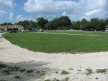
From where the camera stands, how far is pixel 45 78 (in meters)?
5.18

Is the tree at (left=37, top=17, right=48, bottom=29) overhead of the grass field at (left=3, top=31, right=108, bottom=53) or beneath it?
overhead

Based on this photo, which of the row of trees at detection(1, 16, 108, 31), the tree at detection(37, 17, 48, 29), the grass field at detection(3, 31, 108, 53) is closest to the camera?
the grass field at detection(3, 31, 108, 53)

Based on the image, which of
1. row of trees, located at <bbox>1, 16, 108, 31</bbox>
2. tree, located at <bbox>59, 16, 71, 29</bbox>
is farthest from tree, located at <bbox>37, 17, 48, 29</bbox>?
tree, located at <bbox>59, 16, 71, 29</bbox>

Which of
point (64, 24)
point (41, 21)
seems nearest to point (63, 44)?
point (64, 24)

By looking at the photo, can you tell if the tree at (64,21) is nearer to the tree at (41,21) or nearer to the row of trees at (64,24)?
the row of trees at (64,24)

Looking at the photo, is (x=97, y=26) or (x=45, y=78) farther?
(x=97, y=26)

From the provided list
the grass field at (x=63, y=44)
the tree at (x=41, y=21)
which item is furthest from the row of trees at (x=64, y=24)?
the grass field at (x=63, y=44)

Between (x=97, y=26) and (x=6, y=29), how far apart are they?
76390 mm

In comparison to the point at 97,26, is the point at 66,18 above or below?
above

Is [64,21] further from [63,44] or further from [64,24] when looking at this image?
[63,44]

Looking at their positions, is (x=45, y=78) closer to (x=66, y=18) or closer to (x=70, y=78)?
(x=70, y=78)

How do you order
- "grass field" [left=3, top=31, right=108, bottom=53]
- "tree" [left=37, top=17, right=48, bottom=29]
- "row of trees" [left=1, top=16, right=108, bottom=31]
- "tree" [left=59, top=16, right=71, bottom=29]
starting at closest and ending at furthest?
1. "grass field" [left=3, top=31, right=108, bottom=53]
2. "row of trees" [left=1, top=16, right=108, bottom=31]
3. "tree" [left=59, top=16, right=71, bottom=29]
4. "tree" [left=37, top=17, right=48, bottom=29]

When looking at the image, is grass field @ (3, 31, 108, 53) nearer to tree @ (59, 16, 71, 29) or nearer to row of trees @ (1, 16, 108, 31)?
row of trees @ (1, 16, 108, 31)

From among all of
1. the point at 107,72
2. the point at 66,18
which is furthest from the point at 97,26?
the point at 107,72
